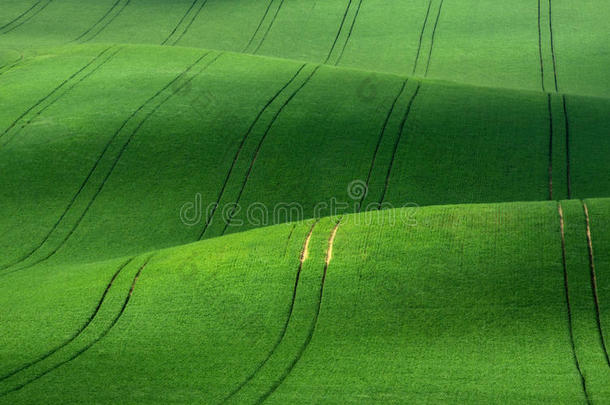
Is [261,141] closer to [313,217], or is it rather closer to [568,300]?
[313,217]

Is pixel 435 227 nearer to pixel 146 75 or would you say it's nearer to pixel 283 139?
pixel 283 139

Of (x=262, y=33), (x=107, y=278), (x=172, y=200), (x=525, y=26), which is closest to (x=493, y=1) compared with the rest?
(x=525, y=26)

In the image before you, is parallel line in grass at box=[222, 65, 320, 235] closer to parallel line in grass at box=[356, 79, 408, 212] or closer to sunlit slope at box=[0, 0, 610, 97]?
parallel line in grass at box=[356, 79, 408, 212]

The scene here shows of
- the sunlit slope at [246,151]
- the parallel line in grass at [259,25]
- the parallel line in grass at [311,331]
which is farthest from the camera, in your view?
the parallel line in grass at [259,25]

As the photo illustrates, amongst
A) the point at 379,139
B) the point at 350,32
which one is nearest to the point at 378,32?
the point at 350,32

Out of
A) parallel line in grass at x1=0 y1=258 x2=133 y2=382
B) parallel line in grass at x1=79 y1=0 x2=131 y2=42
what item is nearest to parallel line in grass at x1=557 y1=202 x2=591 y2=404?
parallel line in grass at x1=0 y1=258 x2=133 y2=382

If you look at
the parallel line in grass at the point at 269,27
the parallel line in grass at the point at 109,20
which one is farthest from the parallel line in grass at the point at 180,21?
the parallel line in grass at the point at 269,27

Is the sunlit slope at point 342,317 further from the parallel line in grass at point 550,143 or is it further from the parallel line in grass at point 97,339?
the parallel line in grass at point 550,143
